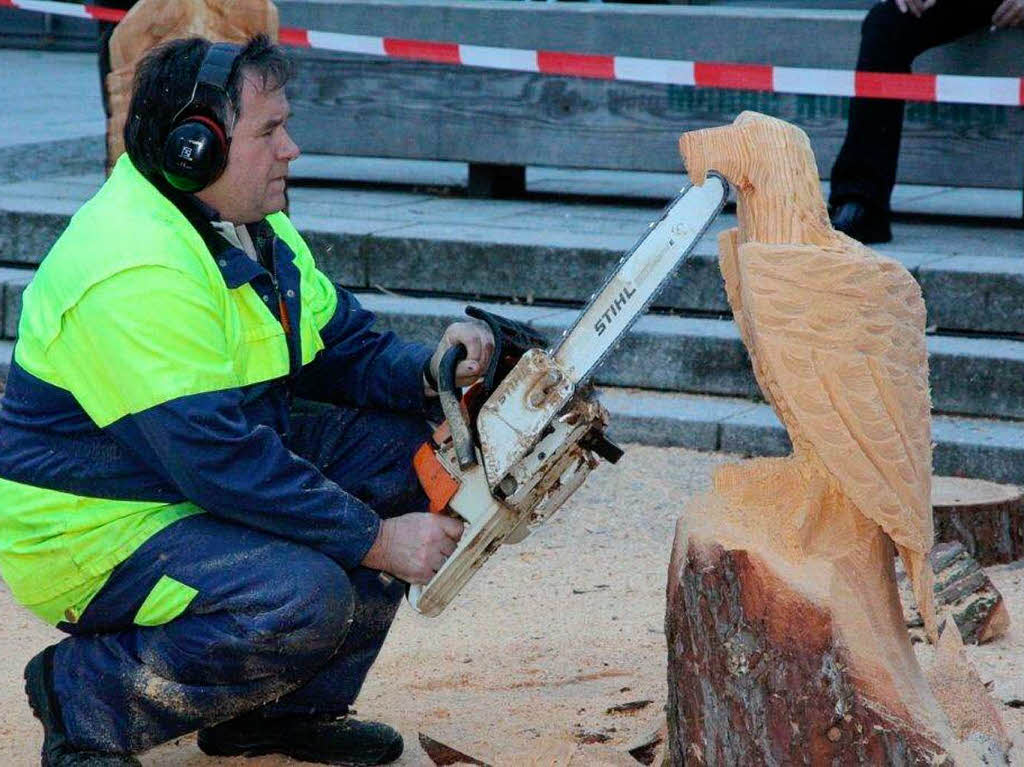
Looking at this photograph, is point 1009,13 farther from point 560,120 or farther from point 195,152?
point 195,152

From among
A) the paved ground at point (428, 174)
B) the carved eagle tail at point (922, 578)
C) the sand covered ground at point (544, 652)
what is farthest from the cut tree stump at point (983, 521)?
the paved ground at point (428, 174)

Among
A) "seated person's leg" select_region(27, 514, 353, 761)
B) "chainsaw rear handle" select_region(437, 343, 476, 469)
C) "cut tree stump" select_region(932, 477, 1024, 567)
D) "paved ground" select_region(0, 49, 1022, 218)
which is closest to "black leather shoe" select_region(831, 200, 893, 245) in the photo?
"paved ground" select_region(0, 49, 1022, 218)

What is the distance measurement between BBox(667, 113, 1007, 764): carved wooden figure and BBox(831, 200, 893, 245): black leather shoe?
10.0 feet

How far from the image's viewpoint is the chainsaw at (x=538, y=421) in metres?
2.67

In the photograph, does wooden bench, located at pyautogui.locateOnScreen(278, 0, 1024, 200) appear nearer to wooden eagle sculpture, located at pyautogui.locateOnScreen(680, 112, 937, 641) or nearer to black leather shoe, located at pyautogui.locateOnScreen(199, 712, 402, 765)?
wooden eagle sculpture, located at pyautogui.locateOnScreen(680, 112, 937, 641)

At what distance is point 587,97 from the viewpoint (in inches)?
257

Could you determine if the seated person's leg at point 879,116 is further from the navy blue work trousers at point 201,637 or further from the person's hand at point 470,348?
the navy blue work trousers at point 201,637

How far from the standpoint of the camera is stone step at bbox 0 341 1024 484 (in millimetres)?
4434

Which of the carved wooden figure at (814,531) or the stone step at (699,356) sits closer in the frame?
the carved wooden figure at (814,531)

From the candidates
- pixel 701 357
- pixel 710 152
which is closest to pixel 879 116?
pixel 701 357

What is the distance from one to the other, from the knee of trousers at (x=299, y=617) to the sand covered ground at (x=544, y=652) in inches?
16.0

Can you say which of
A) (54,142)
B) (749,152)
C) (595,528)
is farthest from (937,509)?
(54,142)

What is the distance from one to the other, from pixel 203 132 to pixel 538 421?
737 mm

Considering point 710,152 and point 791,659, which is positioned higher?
point 710,152
